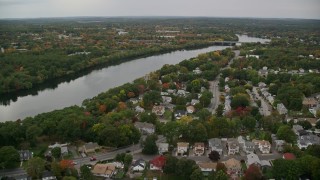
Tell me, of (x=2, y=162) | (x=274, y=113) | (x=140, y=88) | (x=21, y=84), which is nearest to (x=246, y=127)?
(x=274, y=113)

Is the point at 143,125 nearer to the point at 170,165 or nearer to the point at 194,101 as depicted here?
the point at 170,165

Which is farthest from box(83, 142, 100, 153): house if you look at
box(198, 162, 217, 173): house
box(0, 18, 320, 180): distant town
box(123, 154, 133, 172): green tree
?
box(198, 162, 217, 173): house

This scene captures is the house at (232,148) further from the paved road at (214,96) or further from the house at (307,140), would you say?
the paved road at (214,96)

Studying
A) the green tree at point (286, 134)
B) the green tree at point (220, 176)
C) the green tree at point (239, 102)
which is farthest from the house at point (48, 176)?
the green tree at point (239, 102)

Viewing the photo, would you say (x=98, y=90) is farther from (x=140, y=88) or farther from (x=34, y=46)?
(x=34, y=46)

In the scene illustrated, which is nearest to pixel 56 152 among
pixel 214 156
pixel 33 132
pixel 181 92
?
pixel 33 132
